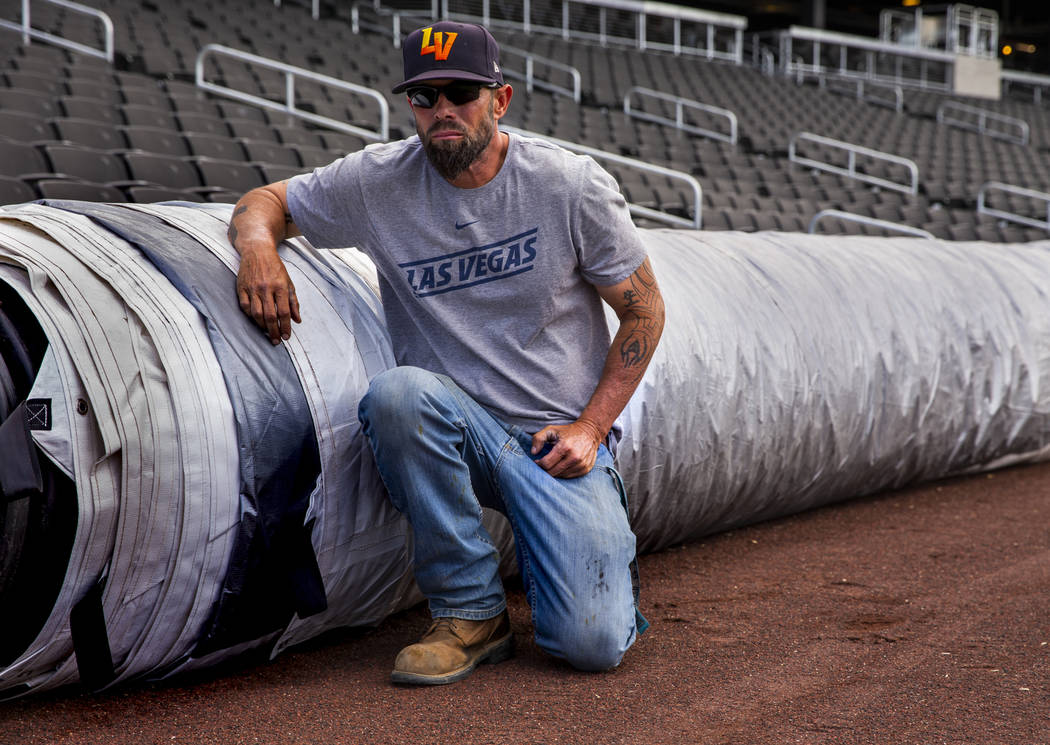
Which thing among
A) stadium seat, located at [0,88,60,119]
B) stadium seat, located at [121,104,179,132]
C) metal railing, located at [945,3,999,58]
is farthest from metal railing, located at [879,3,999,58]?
stadium seat, located at [0,88,60,119]

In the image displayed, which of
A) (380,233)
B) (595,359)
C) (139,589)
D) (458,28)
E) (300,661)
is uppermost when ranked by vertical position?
(458,28)

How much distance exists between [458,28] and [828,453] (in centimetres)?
200

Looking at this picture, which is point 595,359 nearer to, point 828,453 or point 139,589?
point 139,589

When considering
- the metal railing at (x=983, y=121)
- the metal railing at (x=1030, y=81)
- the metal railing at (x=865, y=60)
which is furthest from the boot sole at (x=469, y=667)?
the metal railing at (x=1030, y=81)

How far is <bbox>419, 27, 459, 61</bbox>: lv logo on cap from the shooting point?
86.5 inches

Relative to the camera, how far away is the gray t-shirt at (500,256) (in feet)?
7.48

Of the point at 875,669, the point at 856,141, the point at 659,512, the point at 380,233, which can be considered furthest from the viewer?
the point at 856,141

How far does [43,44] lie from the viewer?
909 centimetres

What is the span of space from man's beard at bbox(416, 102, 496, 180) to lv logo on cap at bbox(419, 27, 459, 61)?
145mm

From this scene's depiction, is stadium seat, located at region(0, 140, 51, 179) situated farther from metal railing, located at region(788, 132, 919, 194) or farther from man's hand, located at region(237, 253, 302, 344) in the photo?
metal railing, located at region(788, 132, 919, 194)

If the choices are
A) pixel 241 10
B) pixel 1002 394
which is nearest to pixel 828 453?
pixel 1002 394

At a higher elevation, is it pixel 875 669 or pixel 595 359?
pixel 595 359

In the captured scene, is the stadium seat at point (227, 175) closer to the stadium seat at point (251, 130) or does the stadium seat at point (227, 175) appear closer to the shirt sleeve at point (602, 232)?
the stadium seat at point (251, 130)

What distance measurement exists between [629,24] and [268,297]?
18483 mm
